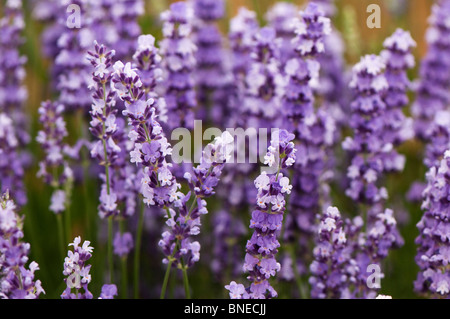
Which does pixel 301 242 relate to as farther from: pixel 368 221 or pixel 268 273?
pixel 268 273

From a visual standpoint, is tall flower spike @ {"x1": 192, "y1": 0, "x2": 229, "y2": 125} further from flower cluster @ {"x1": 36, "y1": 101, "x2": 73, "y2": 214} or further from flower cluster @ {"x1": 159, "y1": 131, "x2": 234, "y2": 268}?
flower cluster @ {"x1": 159, "y1": 131, "x2": 234, "y2": 268}

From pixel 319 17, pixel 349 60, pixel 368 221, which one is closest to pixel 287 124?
pixel 319 17

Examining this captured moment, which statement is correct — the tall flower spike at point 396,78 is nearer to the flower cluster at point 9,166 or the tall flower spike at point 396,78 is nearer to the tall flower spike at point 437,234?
the tall flower spike at point 437,234

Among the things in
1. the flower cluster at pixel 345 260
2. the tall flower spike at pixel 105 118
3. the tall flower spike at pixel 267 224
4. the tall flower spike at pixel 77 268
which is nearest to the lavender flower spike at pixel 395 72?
the flower cluster at pixel 345 260

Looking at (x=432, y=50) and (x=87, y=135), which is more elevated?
(x=432, y=50)

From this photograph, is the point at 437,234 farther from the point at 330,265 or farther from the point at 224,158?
the point at 224,158

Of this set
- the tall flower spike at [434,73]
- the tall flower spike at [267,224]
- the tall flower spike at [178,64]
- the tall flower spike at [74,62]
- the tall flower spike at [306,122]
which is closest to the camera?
the tall flower spike at [267,224]
